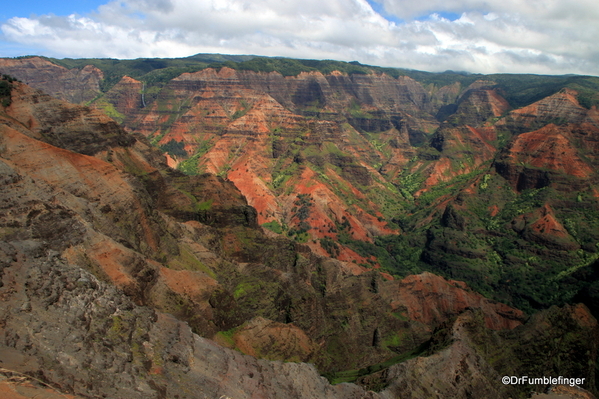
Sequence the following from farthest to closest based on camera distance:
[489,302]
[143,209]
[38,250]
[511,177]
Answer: [511,177]
[489,302]
[143,209]
[38,250]

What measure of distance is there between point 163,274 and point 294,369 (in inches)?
737

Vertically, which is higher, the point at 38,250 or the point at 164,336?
the point at 38,250

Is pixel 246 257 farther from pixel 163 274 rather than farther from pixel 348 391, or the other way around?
pixel 348 391

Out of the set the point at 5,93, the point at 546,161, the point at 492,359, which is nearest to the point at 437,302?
the point at 492,359

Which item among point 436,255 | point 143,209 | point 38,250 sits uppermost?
point 38,250

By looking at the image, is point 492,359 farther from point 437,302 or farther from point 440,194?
point 440,194

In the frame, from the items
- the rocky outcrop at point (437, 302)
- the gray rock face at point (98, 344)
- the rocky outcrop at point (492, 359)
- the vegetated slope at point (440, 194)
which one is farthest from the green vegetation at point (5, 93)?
the vegetated slope at point (440, 194)

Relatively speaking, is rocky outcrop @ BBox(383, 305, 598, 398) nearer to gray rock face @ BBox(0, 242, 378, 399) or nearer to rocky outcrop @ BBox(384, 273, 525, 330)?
gray rock face @ BBox(0, 242, 378, 399)

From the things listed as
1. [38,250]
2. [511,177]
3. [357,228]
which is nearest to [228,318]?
[38,250]

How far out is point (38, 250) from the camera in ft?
96.7

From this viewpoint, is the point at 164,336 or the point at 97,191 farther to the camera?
the point at 97,191

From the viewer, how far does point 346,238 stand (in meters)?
128

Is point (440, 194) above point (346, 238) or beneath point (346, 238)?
above

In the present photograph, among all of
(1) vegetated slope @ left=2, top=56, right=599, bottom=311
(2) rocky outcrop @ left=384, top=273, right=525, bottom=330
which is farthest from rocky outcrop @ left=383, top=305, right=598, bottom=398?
(1) vegetated slope @ left=2, top=56, right=599, bottom=311
